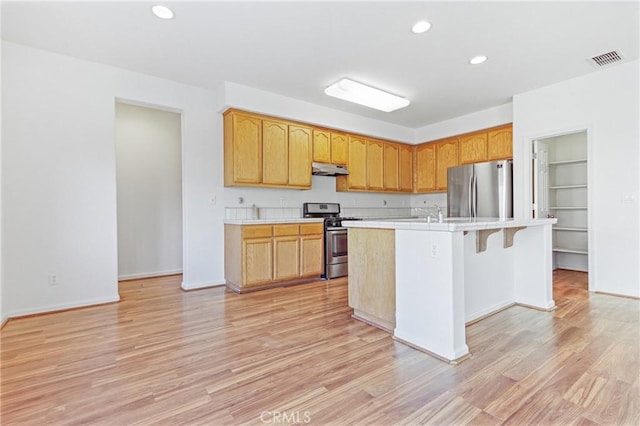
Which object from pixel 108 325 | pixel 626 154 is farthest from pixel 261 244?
pixel 626 154

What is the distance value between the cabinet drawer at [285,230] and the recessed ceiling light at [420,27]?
2.64m

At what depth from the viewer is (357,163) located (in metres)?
5.42

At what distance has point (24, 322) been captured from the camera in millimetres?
2889

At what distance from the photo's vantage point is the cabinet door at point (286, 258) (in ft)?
13.5

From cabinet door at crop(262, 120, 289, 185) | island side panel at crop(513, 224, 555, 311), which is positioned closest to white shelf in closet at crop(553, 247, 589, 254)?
island side panel at crop(513, 224, 555, 311)

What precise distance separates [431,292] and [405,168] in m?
4.32

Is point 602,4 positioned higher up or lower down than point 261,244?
higher up

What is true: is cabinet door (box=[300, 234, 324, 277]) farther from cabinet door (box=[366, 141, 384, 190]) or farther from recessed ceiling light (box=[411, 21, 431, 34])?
recessed ceiling light (box=[411, 21, 431, 34])

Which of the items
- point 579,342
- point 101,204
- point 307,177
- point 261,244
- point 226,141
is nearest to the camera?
point 579,342

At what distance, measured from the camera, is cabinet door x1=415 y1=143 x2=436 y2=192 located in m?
5.96

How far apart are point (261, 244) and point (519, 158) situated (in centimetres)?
380

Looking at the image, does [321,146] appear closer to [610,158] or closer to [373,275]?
[373,275]

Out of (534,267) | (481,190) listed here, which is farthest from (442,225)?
(481,190)

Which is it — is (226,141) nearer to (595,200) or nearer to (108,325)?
(108,325)
